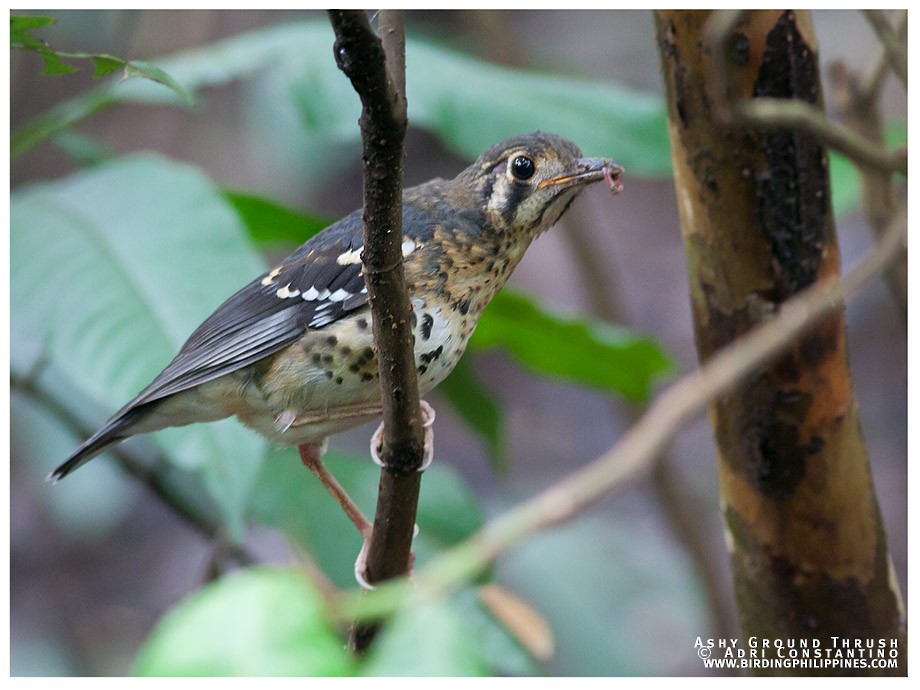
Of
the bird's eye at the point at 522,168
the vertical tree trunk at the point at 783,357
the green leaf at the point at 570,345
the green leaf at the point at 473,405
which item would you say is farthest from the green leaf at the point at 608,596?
the bird's eye at the point at 522,168

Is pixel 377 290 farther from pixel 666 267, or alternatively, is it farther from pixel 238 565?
pixel 666 267

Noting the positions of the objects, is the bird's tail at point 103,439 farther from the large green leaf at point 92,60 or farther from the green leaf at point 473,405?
the green leaf at point 473,405

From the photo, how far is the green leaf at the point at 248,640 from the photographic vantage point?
0.53 meters

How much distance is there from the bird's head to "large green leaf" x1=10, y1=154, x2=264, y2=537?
1.81 ft

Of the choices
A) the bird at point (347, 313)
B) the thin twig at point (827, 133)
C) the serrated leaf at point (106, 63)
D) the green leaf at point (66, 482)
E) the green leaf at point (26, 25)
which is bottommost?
the green leaf at point (66, 482)

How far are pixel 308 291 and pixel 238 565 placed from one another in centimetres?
96

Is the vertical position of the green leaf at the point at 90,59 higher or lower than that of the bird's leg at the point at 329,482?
higher

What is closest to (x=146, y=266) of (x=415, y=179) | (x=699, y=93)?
(x=699, y=93)

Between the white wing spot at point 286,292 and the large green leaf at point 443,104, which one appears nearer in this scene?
the white wing spot at point 286,292

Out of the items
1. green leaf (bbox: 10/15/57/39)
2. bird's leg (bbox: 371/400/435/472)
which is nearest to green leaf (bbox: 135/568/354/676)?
Result: bird's leg (bbox: 371/400/435/472)

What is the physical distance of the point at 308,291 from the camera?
5.97ft

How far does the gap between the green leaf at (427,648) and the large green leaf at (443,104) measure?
1859mm

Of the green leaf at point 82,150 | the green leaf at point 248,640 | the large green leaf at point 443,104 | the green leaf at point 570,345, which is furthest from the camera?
the green leaf at point 82,150

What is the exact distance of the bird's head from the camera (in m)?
1.68
